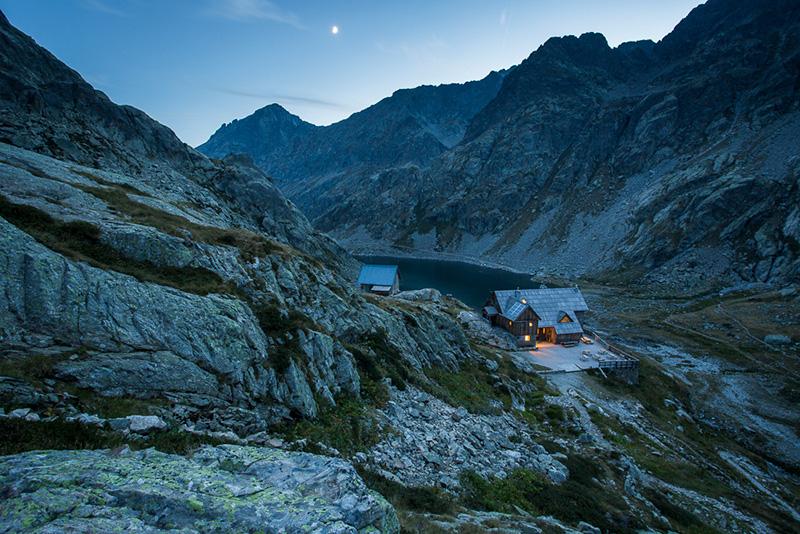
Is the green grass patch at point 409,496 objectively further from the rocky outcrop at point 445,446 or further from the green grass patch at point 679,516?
the green grass patch at point 679,516

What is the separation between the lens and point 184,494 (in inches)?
309

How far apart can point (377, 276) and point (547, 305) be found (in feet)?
108

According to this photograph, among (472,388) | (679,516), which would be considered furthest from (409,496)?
(679,516)

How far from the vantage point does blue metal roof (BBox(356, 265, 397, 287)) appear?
72750 mm

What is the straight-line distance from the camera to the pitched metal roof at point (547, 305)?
56344 millimetres

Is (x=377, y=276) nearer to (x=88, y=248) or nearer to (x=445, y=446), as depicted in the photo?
(x=445, y=446)

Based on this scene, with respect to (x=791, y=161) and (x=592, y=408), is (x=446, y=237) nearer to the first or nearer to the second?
(x=791, y=161)

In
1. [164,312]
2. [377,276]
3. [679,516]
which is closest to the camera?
[164,312]

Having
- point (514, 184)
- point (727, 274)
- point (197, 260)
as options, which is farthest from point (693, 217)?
point (197, 260)

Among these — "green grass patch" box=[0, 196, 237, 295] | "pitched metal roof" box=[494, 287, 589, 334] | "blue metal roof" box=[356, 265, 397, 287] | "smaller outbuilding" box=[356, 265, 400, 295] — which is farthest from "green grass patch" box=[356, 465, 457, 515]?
"blue metal roof" box=[356, 265, 397, 287]

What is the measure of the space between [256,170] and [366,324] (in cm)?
10715

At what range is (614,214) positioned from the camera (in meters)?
145

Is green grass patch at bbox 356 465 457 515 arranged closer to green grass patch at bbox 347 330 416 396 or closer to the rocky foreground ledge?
the rocky foreground ledge

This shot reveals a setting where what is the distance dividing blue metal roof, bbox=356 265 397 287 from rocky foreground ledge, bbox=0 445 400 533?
204 feet
